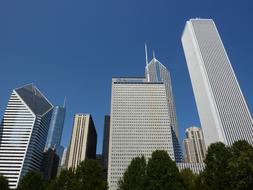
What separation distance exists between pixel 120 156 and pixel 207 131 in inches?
2929

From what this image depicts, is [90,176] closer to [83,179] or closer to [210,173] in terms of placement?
[83,179]

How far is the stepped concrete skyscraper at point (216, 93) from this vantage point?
518ft

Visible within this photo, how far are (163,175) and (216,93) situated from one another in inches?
5638

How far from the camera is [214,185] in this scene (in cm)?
3959

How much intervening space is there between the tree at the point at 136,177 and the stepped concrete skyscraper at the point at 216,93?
123908 millimetres

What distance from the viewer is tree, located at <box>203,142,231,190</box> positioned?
38969 mm

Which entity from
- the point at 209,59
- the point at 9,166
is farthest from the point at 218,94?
the point at 9,166

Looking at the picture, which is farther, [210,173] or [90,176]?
[90,176]

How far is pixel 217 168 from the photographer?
40.9 metres

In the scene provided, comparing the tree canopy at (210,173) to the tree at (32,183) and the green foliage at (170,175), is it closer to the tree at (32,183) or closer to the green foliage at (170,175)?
the green foliage at (170,175)

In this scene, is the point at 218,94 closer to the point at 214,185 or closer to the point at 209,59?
the point at 209,59

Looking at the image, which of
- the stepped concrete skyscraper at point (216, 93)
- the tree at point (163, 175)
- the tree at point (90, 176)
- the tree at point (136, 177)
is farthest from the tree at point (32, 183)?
the stepped concrete skyscraper at point (216, 93)

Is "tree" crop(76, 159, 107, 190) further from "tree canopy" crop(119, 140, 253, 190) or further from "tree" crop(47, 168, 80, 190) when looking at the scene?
"tree canopy" crop(119, 140, 253, 190)

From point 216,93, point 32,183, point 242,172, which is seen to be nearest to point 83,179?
point 32,183
